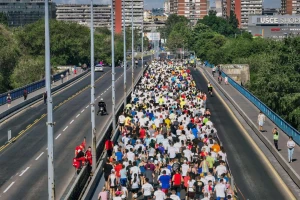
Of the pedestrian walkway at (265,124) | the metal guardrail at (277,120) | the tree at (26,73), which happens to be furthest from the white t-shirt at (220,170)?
the tree at (26,73)

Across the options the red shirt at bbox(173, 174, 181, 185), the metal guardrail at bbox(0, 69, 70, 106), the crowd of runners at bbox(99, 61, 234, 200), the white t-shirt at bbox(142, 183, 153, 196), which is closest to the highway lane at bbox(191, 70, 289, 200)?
A: the crowd of runners at bbox(99, 61, 234, 200)

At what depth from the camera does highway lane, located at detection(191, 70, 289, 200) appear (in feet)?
87.9

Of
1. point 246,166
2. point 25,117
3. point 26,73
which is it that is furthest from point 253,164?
point 26,73

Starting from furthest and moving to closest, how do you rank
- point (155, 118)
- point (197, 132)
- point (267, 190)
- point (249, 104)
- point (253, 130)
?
1. point (249, 104)
2. point (253, 130)
3. point (155, 118)
4. point (197, 132)
5. point (267, 190)

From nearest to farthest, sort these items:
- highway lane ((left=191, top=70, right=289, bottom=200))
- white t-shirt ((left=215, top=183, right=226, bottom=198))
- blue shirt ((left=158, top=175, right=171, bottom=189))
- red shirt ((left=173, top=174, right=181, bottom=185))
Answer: white t-shirt ((left=215, top=183, right=226, bottom=198)) → blue shirt ((left=158, top=175, right=171, bottom=189)) → red shirt ((left=173, top=174, right=181, bottom=185)) → highway lane ((left=191, top=70, right=289, bottom=200))

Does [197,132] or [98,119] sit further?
[98,119]

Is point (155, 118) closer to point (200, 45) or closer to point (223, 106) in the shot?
point (223, 106)

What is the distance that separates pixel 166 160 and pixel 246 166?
6815 millimetres

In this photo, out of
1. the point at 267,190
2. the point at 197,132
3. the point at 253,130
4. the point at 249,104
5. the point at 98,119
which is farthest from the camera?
the point at 249,104

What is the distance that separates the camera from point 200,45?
16038 centimetres

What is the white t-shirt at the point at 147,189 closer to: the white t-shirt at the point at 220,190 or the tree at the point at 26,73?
the white t-shirt at the point at 220,190

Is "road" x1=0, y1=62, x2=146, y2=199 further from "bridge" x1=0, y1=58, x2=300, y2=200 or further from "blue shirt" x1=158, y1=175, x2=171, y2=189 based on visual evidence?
"blue shirt" x1=158, y1=175, x2=171, y2=189

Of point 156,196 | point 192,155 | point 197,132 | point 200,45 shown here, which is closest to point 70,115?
point 197,132

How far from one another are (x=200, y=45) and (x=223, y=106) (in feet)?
348
